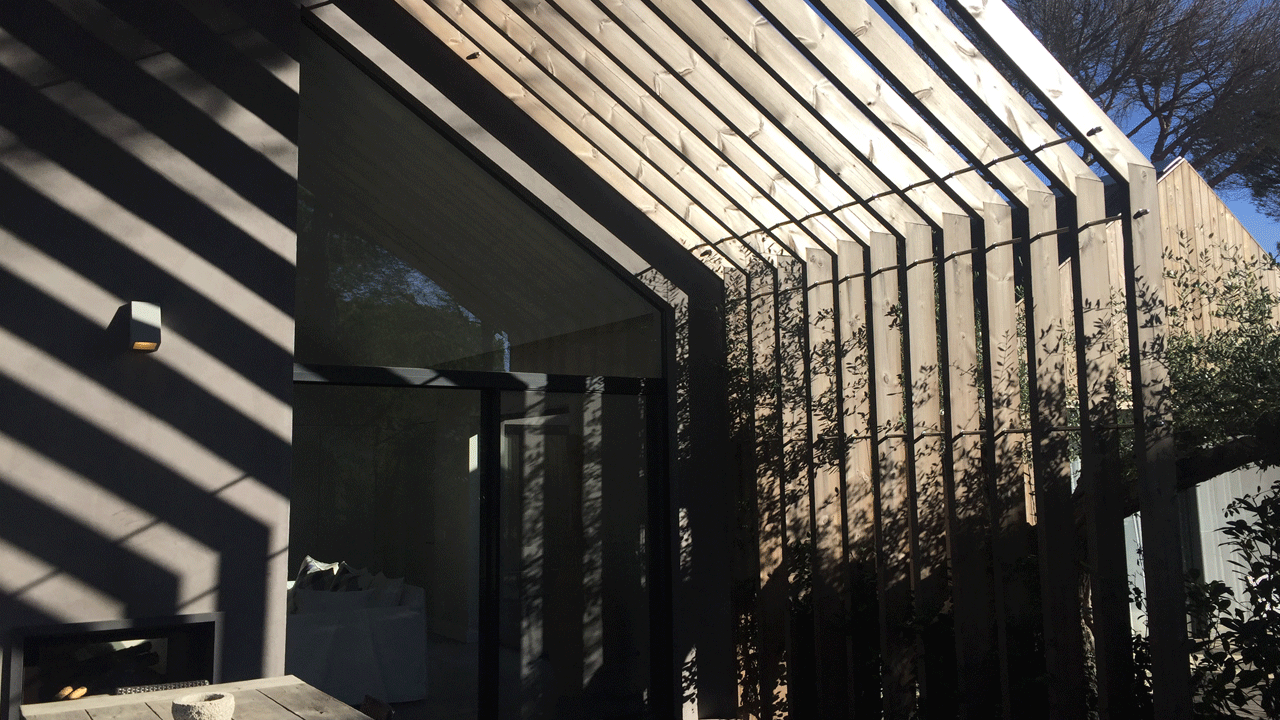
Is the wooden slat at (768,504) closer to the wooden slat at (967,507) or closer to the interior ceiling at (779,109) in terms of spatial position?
the interior ceiling at (779,109)

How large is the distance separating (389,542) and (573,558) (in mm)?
1219

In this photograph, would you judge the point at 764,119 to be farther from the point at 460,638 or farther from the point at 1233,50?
the point at 1233,50

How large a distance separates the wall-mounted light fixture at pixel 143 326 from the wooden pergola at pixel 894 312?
2.04 meters

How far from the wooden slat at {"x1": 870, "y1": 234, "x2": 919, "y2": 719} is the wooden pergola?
15mm

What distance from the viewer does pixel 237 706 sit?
366cm

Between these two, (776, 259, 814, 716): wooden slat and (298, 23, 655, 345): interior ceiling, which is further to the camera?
(776, 259, 814, 716): wooden slat

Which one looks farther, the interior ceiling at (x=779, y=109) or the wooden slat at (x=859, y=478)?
the wooden slat at (x=859, y=478)

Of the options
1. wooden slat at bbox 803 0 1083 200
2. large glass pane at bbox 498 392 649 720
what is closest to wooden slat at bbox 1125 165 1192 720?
wooden slat at bbox 803 0 1083 200

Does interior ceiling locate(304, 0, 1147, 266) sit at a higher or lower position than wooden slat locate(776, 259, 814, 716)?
higher

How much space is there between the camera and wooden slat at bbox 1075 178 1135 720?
4332 mm

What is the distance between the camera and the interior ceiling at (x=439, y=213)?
5.71m

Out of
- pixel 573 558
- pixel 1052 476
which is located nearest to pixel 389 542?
pixel 573 558

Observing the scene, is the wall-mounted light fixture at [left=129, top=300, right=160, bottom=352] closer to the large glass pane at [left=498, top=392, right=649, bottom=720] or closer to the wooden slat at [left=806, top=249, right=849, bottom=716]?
the large glass pane at [left=498, top=392, right=649, bottom=720]

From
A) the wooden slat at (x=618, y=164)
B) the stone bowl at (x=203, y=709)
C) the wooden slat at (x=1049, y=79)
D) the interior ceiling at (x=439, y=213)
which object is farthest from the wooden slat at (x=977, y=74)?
the stone bowl at (x=203, y=709)
